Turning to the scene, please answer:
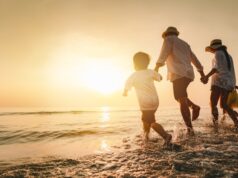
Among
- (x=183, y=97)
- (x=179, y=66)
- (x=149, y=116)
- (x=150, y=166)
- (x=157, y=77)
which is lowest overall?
(x=150, y=166)

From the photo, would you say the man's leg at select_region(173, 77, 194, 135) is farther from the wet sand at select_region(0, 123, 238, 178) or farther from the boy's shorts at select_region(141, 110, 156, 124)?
the wet sand at select_region(0, 123, 238, 178)

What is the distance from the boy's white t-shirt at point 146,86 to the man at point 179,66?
3.41ft

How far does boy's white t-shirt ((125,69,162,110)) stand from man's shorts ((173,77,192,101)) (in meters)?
1.21

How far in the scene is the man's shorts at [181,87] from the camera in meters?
7.07

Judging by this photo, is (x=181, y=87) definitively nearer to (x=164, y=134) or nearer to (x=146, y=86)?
(x=146, y=86)

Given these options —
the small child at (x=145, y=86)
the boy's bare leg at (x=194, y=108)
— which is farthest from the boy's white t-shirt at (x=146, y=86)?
the boy's bare leg at (x=194, y=108)

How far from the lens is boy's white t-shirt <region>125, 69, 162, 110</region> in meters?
6.01

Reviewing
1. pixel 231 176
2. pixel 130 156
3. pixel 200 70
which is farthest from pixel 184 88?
pixel 231 176

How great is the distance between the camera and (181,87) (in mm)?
7078

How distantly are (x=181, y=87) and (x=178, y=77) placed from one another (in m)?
0.28

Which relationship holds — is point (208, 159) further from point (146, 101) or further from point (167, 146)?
point (146, 101)

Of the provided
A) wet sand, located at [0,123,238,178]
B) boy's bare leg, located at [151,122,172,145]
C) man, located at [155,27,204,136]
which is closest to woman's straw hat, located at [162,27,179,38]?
man, located at [155,27,204,136]

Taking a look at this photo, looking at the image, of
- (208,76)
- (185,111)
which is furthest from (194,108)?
(208,76)

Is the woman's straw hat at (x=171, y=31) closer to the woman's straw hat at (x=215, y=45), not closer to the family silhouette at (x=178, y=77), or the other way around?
the family silhouette at (x=178, y=77)
